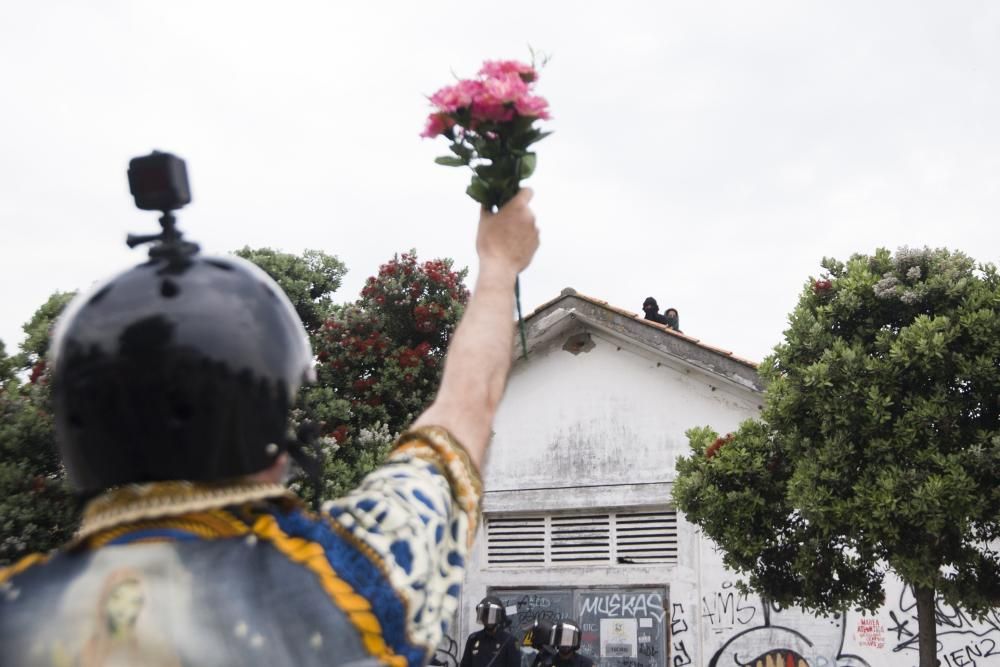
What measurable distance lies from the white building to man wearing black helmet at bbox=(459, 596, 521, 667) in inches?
61.1

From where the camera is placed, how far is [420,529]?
1308 millimetres

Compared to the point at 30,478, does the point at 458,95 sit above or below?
below

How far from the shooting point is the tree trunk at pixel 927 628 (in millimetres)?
9414

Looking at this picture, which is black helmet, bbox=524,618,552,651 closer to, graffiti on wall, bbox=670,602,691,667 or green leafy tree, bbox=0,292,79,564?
graffiti on wall, bbox=670,602,691,667

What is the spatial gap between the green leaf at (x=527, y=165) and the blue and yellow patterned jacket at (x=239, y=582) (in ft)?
1.95

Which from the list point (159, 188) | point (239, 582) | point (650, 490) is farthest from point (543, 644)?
point (239, 582)

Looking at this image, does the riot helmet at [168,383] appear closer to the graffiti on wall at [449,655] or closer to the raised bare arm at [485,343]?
the raised bare arm at [485,343]

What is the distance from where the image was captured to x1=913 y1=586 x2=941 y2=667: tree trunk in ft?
30.9

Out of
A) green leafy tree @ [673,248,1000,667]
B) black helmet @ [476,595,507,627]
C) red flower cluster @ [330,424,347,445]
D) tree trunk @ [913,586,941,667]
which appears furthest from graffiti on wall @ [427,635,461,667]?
tree trunk @ [913,586,941,667]

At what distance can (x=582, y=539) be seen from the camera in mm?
14500

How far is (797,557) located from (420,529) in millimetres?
8904

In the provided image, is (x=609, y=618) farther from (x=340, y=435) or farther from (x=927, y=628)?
(x=927, y=628)

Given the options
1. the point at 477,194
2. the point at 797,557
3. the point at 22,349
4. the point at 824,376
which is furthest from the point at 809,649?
the point at 477,194

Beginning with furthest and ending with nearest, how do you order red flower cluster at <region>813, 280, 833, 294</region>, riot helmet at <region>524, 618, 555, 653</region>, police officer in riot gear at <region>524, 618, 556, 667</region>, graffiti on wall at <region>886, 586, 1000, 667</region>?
riot helmet at <region>524, 618, 555, 653</region>
police officer in riot gear at <region>524, 618, 556, 667</region>
graffiti on wall at <region>886, 586, 1000, 667</region>
red flower cluster at <region>813, 280, 833, 294</region>
